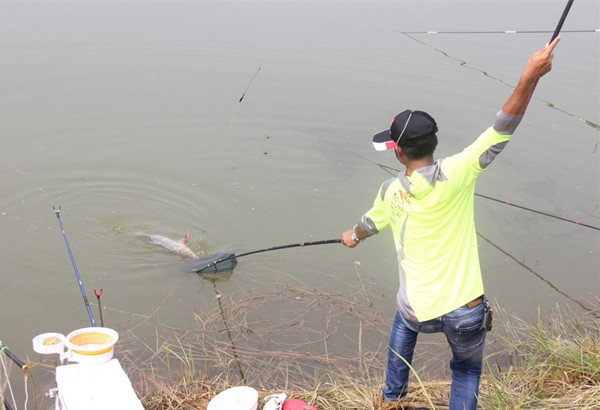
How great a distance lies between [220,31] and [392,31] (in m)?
4.03

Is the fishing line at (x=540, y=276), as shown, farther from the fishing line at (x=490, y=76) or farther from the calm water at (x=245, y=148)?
the fishing line at (x=490, y=76)

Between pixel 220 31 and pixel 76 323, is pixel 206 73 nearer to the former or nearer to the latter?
pixel 220 31

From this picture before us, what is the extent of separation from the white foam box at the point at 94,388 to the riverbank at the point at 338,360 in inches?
27.8

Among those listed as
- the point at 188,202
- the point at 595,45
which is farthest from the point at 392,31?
the point at 188,202

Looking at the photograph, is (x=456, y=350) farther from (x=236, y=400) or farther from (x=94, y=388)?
(x=94, y=388)

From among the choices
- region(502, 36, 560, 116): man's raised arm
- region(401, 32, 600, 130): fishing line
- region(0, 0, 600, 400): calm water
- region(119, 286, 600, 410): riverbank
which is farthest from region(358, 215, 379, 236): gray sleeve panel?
region(401, 32, 600, 130): fishing line

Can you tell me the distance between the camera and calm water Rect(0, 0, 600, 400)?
5.91 metres

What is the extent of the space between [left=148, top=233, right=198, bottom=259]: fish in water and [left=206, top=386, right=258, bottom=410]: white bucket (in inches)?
109

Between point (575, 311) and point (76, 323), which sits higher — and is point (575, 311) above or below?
below

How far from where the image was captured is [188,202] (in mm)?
7125

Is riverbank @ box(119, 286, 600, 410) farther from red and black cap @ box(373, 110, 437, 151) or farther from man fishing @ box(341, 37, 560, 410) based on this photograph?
red and black cap @ box(373, 110, 437, 151)

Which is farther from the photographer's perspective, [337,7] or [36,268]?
[337,7]

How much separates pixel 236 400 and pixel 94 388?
0.76 m

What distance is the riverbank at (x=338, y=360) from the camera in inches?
144
